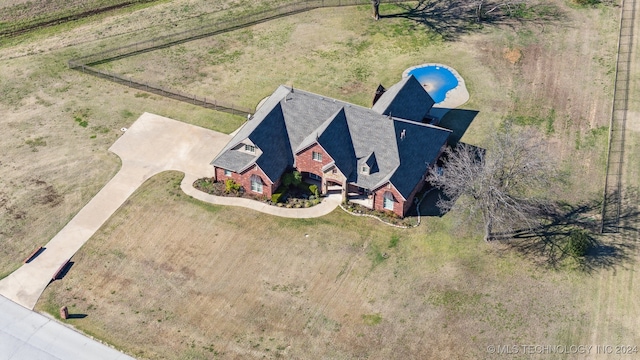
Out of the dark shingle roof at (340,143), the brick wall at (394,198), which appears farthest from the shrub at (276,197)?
the brick wall at (394,198)

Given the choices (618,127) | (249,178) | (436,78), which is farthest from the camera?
(436,78)

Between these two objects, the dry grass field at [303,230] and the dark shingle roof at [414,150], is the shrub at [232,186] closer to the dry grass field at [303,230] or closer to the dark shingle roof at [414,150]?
the dry grass field at [303,230]

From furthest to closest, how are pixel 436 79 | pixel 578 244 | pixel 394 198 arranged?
pixel 436 79 < pixel 394 198 < pixel 578 244

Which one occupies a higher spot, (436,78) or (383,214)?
(436,78)

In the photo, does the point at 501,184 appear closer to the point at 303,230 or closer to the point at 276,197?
the point at 303,230

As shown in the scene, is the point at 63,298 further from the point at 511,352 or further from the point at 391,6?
the point at 391,6

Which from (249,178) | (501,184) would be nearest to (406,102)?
(501,184)

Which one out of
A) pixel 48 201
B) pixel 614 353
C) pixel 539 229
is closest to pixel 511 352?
pixel 614 353

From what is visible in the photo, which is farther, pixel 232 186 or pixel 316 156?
pixel 232 186

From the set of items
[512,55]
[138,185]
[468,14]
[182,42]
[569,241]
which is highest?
[468,14]
